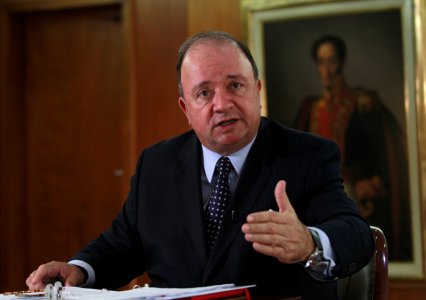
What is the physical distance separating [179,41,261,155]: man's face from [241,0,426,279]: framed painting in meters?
2.62

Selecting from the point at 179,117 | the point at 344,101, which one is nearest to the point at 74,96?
the point at 179,117

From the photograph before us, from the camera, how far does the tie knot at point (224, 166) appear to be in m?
2.18

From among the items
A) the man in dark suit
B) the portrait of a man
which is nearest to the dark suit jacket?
the man in dark suit

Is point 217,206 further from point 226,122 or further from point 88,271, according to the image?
point 88,271

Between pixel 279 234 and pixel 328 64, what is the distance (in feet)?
11.1

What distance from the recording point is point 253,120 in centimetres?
217

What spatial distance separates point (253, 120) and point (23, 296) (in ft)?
2.95

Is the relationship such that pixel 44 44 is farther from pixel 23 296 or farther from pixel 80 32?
pixel 23 296

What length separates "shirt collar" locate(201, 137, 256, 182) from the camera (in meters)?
2.20

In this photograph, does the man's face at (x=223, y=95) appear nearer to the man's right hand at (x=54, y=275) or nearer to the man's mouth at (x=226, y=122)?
the man's mouth at (x=226, y=122)

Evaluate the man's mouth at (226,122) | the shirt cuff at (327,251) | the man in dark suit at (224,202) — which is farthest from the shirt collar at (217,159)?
the shirt cuff at (327,251)

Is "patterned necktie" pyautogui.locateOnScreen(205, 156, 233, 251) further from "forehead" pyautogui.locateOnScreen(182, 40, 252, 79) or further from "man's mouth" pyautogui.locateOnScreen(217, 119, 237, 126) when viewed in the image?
"forehead" pyautogui.locateOnScreen(182, 40, 252, 79)

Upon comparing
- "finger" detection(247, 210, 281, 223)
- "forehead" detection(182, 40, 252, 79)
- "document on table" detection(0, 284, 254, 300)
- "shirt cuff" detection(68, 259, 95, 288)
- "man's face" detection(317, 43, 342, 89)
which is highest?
"man's face" detection(317, 43, 342, 89)

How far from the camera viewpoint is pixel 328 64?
4.76 metres
